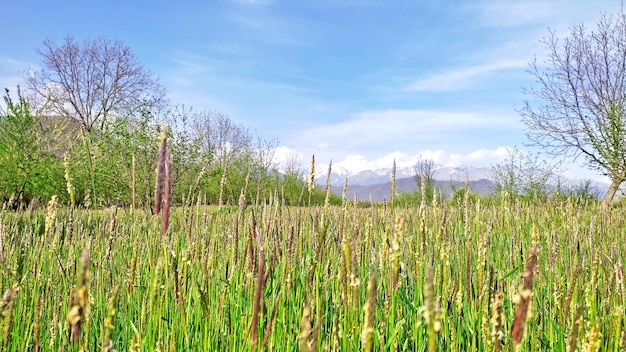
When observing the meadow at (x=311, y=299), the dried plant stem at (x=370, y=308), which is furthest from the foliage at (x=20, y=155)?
the dried plant stem at (x=370, y=308)

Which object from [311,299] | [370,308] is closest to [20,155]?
[311,299]

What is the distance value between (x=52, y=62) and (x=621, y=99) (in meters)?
42.6

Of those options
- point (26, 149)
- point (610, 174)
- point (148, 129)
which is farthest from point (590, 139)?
point (26, 149)

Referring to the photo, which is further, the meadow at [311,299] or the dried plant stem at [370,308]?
the meadow at [311,299]

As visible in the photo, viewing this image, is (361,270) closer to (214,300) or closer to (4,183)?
(214,300)

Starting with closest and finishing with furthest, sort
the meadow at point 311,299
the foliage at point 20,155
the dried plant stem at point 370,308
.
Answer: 1. the dried plant stem at point 370,308
2. the meadow at point 311,299
3. the foliage at point 20,155

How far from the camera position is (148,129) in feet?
50.4

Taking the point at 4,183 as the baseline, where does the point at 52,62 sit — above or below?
above

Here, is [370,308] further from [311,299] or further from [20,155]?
[20,155]

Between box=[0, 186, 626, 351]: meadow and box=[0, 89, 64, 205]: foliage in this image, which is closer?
box=[0, 186, 626, 351]: meadow

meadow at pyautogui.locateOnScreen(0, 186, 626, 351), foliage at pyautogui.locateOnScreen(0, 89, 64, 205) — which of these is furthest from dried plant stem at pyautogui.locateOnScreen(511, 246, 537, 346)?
foliage at pyautogui.locateOnScreen(0, 89, 64, 205)

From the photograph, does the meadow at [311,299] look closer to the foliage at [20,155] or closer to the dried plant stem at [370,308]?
the dried plant stem at [370,308]

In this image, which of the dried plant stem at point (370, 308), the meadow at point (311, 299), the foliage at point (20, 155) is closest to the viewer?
the dried plant stem at point (370, 308)

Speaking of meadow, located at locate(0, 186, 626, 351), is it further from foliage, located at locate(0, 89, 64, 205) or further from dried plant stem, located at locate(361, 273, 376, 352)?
foliage, located at locate(0, 89, 64, 205)
